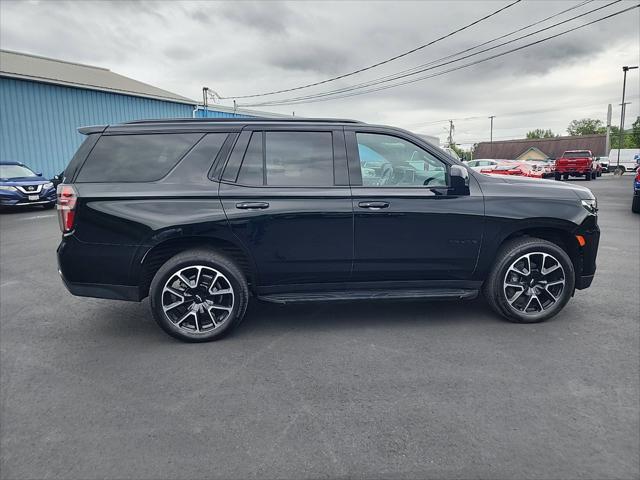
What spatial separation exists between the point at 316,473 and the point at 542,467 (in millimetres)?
1129

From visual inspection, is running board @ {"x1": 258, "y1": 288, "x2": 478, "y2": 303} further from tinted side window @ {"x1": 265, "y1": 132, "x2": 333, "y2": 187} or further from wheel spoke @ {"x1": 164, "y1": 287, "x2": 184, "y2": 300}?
tinted side window @ {"x1": 265, "y1": 132, "x2": 333, "y2": 187}

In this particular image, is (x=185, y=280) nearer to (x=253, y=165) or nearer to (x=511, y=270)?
(x=253, y=165)

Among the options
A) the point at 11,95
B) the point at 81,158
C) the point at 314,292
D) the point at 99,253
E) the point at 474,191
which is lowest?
the point at 314,292

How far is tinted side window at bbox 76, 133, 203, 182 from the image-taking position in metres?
3.81

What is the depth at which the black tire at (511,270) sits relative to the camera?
4.16 meters

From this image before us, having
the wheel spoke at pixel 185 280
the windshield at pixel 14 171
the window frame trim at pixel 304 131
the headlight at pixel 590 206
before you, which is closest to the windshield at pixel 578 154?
the headlight at pixel 590 206

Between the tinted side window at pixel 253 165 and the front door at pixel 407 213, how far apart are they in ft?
2.61

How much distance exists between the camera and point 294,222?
3.87 metres

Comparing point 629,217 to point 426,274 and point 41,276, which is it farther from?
point 41,276

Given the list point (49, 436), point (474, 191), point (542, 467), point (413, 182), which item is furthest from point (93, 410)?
point (474, 191)

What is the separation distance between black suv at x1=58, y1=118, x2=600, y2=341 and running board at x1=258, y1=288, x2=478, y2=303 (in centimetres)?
2

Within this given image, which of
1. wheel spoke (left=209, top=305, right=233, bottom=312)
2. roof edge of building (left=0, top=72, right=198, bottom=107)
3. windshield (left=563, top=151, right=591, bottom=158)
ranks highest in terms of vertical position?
roof edge of building (left=0, top=72, right=198, bottom=107)

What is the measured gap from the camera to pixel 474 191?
13.5ft

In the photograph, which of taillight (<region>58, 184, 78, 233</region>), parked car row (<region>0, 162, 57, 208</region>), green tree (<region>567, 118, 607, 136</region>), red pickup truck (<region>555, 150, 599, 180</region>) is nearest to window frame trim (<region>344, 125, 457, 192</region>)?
taillight (<region>58, 184, 78, 233</region>)
